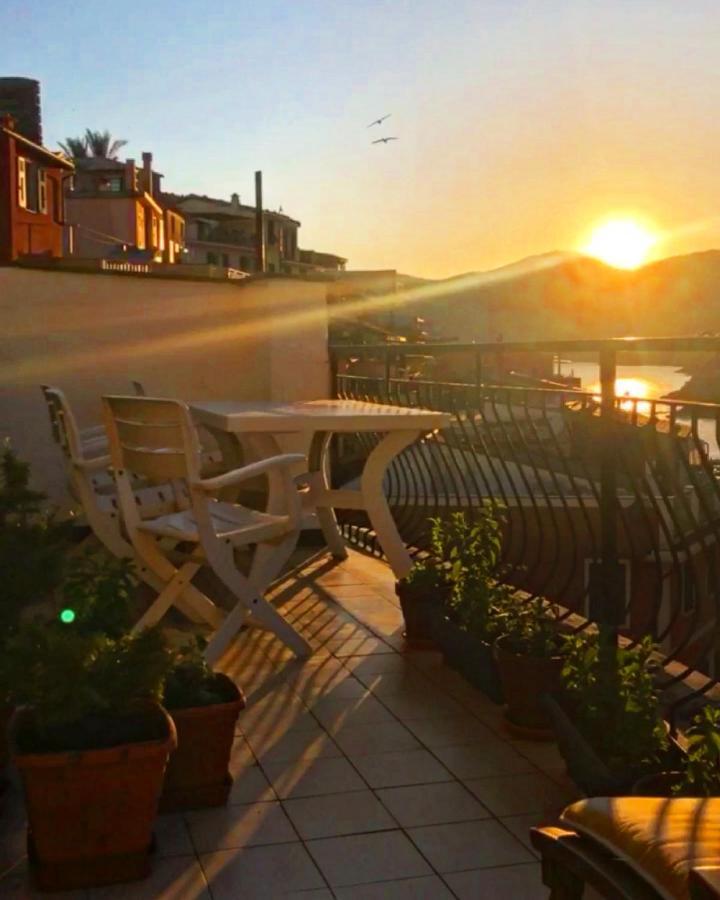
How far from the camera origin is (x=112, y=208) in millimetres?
46875

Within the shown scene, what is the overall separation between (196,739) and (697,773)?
118cm

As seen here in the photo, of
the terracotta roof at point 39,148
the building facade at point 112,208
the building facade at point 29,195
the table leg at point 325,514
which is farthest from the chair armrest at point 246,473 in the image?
the building facade at point 112,208

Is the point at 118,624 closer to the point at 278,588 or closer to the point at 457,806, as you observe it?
the point at 457,806

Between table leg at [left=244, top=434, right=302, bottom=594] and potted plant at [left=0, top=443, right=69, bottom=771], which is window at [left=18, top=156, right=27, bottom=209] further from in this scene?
potted plant at [left=0, top=443, right=69, bottom=771]

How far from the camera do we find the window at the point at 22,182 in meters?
31.3

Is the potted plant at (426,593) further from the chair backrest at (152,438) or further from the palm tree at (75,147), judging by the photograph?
the palm tree at (75,147)

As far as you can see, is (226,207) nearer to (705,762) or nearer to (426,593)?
(426,593)

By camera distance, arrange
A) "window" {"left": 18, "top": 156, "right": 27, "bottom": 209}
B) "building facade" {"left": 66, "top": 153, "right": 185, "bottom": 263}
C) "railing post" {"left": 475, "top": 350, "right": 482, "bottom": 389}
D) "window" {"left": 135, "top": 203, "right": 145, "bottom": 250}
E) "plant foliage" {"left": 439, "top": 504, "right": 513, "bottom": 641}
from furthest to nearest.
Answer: "window" {"left": 135, "top": 203, "right": 145, "bottom": 250} → "building facade" {"left": 66, "top": 153, "right": 185, "bottom": 263} → "window" {"left": 18, "top": 156, "right": 27, "bottom": 209} → "railing post" {"left": 475, "top": 350, "right": 482, "bottom": 389} → "plant foliage" {"left": 439, "top": 504, "right": 513, "bottom": 641}

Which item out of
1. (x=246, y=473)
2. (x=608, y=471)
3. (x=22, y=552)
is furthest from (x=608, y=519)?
(x=22, y=552)

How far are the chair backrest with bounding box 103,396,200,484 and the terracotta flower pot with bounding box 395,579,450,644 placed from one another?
41.5 inches

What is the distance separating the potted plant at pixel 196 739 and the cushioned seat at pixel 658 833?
119cm

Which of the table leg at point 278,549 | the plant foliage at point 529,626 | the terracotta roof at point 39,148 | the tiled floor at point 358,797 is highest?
the terracotta roof at point 39,148

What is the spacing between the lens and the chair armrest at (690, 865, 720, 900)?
143cm

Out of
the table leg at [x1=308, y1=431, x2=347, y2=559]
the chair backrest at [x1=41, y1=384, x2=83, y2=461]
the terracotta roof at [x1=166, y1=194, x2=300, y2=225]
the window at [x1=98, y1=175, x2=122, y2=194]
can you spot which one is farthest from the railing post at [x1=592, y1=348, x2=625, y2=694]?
the terracotta roof at [x1=166, y1=194, x2=300, y2=225]
